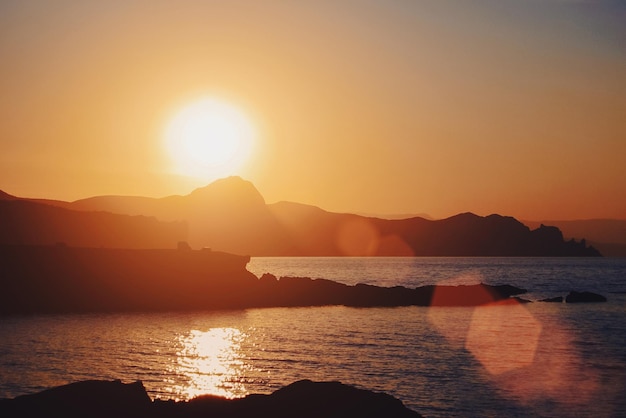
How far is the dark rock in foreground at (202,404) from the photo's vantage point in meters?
23.8

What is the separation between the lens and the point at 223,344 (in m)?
58.1

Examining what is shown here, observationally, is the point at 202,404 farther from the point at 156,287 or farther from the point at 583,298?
the point at 583,298

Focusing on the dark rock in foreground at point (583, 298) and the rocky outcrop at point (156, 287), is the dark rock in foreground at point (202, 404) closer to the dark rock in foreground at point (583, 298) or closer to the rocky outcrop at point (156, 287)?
the rocky outcrop at point (156, 287)

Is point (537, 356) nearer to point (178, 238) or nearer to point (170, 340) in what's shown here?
point (170, 340)

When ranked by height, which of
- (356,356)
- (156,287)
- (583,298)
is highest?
(156,287)

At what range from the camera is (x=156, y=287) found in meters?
102

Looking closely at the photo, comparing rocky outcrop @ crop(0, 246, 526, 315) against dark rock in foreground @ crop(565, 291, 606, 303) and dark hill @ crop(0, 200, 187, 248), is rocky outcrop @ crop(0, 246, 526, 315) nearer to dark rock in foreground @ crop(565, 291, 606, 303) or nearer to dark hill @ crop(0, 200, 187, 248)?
dark rock in foreground @ crop(565, 291, 606, 303)

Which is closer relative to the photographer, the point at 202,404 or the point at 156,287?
the point at 202,404

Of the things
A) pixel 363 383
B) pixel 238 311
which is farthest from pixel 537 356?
pixel 238 311

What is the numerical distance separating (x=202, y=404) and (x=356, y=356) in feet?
88.0

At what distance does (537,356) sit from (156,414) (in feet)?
118

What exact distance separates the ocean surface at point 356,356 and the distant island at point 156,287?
1294 centimetres

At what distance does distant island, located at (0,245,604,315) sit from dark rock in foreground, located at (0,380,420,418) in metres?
70.0

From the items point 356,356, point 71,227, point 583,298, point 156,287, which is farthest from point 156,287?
point 583,298
